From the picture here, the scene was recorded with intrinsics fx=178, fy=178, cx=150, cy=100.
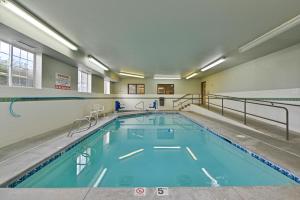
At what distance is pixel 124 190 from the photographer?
2.00 meters

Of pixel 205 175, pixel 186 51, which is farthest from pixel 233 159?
pixel 186 51

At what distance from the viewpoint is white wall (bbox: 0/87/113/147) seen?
369 centimetres

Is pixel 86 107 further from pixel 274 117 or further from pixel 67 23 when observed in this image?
pixel 274 117

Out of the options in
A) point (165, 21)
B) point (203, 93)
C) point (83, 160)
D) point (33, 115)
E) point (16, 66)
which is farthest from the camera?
point (203, 93)

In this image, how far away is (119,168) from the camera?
3279 millimetres

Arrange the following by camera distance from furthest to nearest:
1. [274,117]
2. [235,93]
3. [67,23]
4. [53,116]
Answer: [235,93] < [274,117] < [53,116] < [67,23]

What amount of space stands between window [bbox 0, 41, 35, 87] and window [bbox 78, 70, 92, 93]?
3.36 meters

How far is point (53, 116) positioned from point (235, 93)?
814 cm

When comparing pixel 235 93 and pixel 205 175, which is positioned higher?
pixel 235 93

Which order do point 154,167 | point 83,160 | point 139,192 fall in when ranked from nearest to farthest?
point 139,192 → point 154,167 → point 83,160

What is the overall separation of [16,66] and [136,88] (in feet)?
34.6

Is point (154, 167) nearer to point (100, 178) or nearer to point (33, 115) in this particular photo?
point (100, 178)

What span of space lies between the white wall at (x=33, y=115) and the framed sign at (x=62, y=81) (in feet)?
0.73

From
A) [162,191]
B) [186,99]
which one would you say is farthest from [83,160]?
[186,99]
